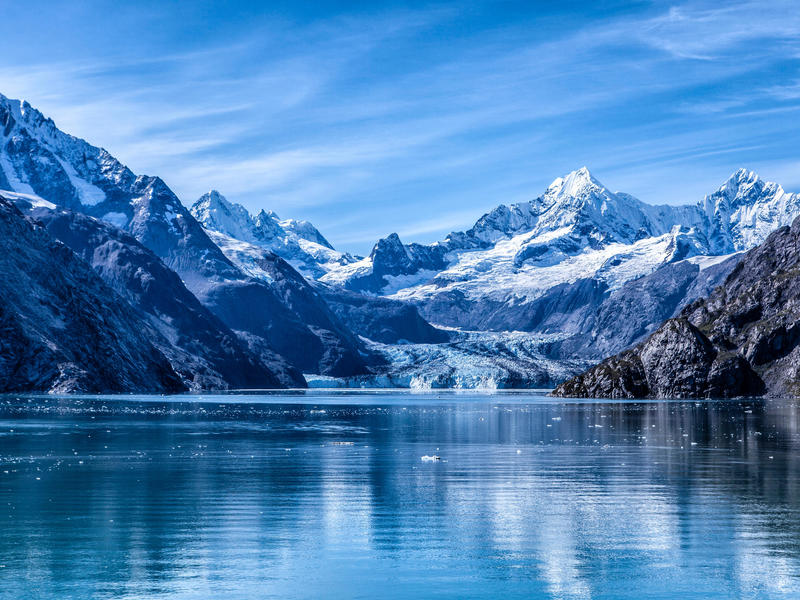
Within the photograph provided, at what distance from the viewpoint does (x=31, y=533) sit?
3956 centimetres

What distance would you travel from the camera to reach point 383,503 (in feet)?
156

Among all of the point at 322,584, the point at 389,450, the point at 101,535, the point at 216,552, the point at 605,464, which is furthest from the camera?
the point at 389,450

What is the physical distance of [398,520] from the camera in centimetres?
4281

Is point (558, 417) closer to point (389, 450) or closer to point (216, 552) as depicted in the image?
point (389, 450)

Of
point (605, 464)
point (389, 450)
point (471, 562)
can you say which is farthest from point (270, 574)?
point (389, 450)

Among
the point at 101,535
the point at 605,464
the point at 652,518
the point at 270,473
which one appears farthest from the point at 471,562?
the point at 605,464

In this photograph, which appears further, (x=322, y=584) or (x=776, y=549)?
(x=776, y=549)

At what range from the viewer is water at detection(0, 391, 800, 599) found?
31719mm

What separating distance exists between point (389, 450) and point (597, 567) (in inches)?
1818

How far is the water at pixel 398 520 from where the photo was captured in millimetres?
31719

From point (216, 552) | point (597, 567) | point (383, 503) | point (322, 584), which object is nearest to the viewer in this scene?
point (322, 584)

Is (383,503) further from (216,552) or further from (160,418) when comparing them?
(160,418)

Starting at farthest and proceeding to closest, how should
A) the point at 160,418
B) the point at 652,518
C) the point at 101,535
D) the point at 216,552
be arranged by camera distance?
the point at 160,418, the point at 652,518, the point at 101,535, the point at 216,552

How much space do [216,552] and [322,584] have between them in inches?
242
